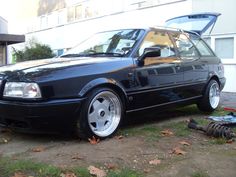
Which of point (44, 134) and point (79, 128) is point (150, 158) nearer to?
point (79, 128)

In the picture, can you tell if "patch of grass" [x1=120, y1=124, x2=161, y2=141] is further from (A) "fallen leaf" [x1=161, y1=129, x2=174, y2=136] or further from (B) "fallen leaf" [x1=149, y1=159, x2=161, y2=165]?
(B) "fallen leaf" [x1=149, y1=159, x2=161, y2=165]

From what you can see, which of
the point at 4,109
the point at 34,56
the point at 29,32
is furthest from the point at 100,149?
the point at 29,32

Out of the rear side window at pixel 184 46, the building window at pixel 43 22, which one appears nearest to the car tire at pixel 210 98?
the rear side window at pixel 184 46

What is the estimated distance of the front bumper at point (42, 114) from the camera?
16.6ft

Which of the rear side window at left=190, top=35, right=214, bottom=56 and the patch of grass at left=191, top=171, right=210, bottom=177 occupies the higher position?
the rear side window at left=190, top=35, right=214, bottom=56

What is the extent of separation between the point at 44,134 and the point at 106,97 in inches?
38.8

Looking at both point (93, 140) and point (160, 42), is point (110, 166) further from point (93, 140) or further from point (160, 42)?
point (160, 42)

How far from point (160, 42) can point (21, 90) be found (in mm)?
2641

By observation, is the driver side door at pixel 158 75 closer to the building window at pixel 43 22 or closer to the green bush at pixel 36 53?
the green bush at pixel 36 53

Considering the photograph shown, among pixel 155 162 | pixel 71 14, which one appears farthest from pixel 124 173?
pixel 71 14

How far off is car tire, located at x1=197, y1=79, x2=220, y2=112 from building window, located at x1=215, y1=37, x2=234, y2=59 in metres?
6.56

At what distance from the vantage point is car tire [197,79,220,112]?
7.84 m

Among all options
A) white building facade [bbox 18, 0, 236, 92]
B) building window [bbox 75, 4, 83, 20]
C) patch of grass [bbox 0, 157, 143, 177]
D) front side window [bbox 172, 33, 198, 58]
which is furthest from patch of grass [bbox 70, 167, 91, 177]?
building window [bbox 75, 4, 83, 20]

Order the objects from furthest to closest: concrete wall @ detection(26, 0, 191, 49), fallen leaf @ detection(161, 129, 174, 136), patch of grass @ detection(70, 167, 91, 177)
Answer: concrete wall @ detection(26, 0, 191, 49)
fallen leaf @ detection(161, 129, 174, 136)
patch of grass @ detection(70, 167, 91, 177)
